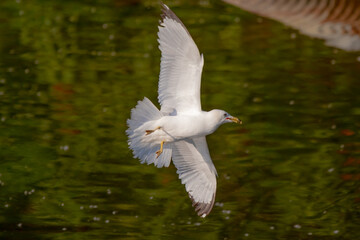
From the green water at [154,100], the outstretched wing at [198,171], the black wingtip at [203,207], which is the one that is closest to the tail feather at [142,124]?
the outstretched wing at [198,171]

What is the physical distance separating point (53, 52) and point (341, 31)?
150 inches

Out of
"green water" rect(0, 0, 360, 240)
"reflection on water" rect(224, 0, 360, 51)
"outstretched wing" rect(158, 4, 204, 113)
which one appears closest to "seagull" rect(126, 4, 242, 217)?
"outstretched wing" rect(158, 4, 204, 113)

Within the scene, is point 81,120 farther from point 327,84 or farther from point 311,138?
point 327,84

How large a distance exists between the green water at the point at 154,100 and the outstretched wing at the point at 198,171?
1006 millimetres

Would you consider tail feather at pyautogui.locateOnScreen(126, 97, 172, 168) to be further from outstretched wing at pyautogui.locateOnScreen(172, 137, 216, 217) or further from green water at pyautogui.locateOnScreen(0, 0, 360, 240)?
green water at pyautogui.locateOnScreen(0, 0, 360, 240)

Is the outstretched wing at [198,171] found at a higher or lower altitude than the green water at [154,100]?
higher

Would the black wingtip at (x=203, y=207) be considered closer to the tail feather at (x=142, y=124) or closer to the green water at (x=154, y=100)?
the tail feather at (x=142, y=124)

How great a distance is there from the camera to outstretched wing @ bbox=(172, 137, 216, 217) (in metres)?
4.35

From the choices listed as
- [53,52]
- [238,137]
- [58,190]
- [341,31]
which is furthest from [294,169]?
[53,52]

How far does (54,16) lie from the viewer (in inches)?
365

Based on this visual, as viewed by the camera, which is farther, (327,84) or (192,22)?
(192,22)

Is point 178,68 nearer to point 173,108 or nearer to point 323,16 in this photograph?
point 173,108

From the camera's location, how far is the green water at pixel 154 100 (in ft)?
18.3

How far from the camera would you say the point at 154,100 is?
7262 mm
